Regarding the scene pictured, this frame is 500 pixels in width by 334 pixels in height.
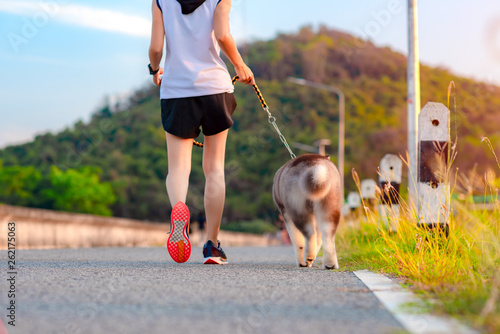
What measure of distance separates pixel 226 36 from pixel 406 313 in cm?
320

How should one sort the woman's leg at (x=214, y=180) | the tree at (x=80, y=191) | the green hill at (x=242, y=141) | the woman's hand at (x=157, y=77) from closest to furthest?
the woman's leg at (x=214, y=180) < the woman's hand at (x=157, y=77) < the green hill at (x=242, y=141) < the tree at (x=80, y=191)

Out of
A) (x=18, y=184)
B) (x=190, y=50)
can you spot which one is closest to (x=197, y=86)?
(x=190, y=50)

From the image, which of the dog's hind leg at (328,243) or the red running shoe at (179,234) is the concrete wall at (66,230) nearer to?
the red running shoe at (179,234)

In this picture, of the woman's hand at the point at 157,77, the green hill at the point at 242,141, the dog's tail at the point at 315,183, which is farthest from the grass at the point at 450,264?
the green hill at the point at 242,141

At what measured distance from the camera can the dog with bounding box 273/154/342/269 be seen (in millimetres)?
4844

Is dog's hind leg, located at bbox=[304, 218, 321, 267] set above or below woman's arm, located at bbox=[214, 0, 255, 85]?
below

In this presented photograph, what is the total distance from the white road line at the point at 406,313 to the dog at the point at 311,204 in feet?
2.68

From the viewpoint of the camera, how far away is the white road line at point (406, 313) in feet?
7.72

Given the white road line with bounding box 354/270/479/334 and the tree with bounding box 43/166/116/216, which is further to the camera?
the tree with bounding box 43/166/116/216

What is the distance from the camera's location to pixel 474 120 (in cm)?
6856

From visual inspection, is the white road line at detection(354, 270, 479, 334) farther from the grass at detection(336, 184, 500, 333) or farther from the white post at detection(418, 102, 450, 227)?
the white post at detection(418, 102, 450, 227)

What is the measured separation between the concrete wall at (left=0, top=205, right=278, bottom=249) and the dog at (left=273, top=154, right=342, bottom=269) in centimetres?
347

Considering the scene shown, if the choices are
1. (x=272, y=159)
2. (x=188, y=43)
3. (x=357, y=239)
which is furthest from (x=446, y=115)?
(x=272, y=159)

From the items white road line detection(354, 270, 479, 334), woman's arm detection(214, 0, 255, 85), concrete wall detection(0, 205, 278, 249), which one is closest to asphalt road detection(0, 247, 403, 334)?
white road line detection(354, 270, 479, 334)
